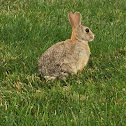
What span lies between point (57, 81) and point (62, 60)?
37 centimetres

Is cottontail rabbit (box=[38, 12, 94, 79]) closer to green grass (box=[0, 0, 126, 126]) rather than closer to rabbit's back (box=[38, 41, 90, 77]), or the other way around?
rabbit's back (box=[38, 41, 90, 77])

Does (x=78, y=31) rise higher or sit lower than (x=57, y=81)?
higher

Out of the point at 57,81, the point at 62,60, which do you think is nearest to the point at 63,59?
the point at 62,60

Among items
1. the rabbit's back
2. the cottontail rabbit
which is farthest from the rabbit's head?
the rabbit's back

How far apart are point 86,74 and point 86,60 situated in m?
0.44

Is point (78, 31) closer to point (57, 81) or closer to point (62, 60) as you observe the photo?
point (62, 60)

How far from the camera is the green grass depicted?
3.37 m

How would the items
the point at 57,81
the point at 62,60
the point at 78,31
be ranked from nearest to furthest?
the point at 57,81 → the point at 62,60 → the point at 78,31

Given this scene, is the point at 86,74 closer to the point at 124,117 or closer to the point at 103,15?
the point at 124,117

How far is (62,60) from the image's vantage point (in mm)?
4648

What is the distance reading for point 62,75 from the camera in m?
4.55

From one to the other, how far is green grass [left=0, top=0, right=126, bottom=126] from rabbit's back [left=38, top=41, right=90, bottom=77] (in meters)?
0.15

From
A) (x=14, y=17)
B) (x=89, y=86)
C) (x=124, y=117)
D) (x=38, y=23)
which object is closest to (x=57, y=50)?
(x=89, y=86)

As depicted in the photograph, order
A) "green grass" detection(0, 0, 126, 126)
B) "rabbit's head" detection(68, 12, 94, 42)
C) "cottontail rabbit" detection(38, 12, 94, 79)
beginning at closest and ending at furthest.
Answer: "green grass" detection(0, 0, 126, 126) < "cottontail rabbit" detection(38, 12, 94, 79) < "rabbit's head" detection(68, 12, 94, 42)
